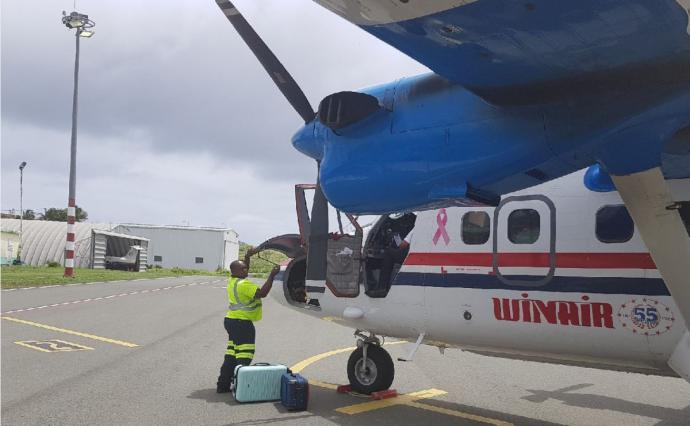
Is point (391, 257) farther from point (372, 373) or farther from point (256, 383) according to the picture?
point (256, 383)

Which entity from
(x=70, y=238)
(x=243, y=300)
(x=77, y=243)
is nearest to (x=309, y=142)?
(x=243, y=300)

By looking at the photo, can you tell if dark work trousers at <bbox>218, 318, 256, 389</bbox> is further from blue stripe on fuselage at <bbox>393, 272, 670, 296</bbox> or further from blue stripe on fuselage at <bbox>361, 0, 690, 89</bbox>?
blue stripe on fuselage at <bbox>361, 0, 690, 89</bbox>

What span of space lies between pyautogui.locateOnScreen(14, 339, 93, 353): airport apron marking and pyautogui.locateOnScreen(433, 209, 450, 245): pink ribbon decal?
7.18 meters

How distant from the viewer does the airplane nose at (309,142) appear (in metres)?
6.22

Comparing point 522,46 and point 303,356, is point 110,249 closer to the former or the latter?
point 303,356

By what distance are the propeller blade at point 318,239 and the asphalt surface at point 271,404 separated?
167cm

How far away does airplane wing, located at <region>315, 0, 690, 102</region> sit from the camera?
2881mm

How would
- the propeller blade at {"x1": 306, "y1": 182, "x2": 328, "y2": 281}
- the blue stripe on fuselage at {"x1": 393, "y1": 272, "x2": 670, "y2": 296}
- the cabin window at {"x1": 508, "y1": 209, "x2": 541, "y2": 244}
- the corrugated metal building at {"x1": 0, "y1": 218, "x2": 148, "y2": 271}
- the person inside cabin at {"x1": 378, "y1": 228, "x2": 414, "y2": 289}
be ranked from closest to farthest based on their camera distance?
the blue stripe on fuselage at {"x1": 393, "y1": 272, "x2": 670, "y2": 296} → the cabin window at {"x1": 508, "y1": 209, "x2": 541, "y2": 244} → the propeller blade at {"x1": 306, "y1": 182, "x2": 328, "y2": 281} → the person inside cabin at {"x1": 378, "y1": 228, "x2": 414, "y2": 289} → the corrugated metal building at {"x1": 0, "y1": 218, "x2": 148, "y2": 271}

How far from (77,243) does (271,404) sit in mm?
53130

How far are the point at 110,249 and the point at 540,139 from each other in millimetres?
55092

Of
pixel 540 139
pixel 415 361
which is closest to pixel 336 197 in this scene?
pixel 540 139

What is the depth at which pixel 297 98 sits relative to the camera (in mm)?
6301

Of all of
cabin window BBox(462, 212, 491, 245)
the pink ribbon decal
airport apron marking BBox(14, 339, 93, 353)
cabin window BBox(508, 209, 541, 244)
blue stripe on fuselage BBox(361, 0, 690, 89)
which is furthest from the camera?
airport apron marking BBox(14, 339, 93, 353)

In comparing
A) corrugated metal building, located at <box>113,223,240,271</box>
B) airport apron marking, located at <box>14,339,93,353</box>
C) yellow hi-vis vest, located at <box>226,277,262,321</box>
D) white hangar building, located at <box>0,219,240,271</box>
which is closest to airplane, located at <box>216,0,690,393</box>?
yellow hi-vis vest, located at <box>226,277,262,321</box>
